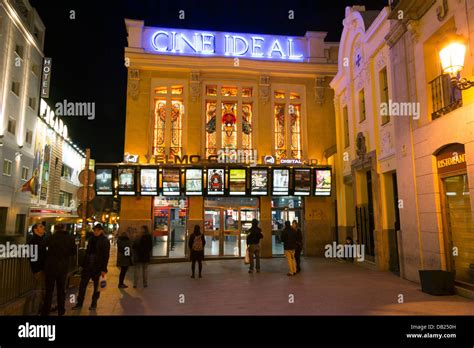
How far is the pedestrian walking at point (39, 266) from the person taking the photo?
24.6 feet

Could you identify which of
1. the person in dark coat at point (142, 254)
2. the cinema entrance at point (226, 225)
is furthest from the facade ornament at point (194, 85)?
the person in dark coat at point (142, 254)

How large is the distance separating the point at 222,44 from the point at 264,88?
3.49 meters

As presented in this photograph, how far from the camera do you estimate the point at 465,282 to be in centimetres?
898

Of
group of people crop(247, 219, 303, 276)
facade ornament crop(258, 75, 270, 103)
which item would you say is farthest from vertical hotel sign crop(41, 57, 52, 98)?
group of people crop(247, 219, 303, 276)

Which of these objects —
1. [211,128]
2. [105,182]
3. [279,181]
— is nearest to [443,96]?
[279,181]

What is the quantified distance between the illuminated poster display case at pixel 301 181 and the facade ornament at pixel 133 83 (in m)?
9.37

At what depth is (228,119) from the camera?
63.7 feet

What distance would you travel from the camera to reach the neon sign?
63.3 feet

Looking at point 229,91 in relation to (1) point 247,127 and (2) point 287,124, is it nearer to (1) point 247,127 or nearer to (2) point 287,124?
(1) point 247,127

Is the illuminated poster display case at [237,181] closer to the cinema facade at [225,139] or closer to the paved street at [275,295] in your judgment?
the cinema facade at [225,139]

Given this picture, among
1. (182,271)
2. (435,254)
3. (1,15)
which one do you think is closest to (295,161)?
(182,271)

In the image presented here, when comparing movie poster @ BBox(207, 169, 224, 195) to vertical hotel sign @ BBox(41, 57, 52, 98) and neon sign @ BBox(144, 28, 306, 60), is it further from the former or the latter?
vertical hotel sign @ BBox(41, 57, 52, 98)
